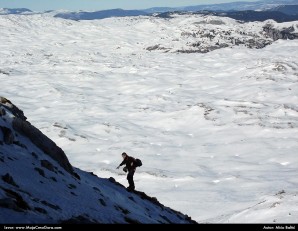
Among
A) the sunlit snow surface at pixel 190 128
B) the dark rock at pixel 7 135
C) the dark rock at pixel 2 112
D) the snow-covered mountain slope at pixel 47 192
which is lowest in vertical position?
the sunlit snow surface at pixel 190 128

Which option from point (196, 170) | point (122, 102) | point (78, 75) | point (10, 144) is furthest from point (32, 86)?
point (10, 144)

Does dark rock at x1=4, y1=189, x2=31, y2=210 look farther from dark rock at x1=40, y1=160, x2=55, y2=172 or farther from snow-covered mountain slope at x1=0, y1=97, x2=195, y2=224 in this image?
dark rock at x1=40, y1=160, x2=55, y2=172

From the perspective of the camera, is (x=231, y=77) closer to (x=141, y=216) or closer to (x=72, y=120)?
(x=72, y=120)

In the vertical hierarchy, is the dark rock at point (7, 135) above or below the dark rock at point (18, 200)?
above

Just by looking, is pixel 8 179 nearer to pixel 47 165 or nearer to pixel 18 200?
pixel 18 200

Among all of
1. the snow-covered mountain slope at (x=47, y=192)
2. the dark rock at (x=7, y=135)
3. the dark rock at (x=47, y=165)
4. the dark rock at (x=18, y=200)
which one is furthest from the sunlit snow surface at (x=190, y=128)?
the dark rock at (x=18, y=200)

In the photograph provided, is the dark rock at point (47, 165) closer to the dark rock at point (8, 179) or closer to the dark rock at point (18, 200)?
the dark rock at point (8, 179)

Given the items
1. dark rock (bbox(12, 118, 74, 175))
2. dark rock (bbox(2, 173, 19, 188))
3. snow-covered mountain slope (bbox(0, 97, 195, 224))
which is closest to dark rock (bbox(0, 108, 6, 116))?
snow-covered mountain slope (bbox(0, 97, 195, 224))

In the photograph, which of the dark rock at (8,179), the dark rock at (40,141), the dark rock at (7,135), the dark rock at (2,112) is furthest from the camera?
the dark rock at (40,141)
